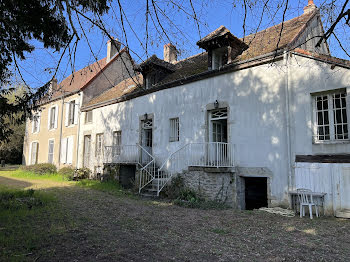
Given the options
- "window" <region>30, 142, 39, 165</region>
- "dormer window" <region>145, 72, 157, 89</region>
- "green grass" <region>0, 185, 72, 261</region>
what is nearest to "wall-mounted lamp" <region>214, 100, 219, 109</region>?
"dormer window" <region>145, 72, 157, 89</region>

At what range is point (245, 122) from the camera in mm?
8828

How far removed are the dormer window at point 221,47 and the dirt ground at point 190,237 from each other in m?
5.65

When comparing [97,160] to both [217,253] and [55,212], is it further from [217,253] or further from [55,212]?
[217,253]

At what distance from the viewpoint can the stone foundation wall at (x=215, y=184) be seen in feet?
28.3

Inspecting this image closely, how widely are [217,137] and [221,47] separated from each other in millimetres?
3486

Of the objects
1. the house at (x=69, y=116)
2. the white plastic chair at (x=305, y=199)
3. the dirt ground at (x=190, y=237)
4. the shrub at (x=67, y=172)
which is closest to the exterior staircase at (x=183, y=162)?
the dirt ground at (x=190, y=237)

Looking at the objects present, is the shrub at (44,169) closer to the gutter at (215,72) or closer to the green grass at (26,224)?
the gutter at (215,72)

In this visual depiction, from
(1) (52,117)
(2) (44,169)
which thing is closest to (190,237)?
(2) (44,169)

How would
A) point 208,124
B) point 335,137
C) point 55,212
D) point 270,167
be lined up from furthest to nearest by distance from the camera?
point 208,124, point 270,167, point 335,137, point 55,212

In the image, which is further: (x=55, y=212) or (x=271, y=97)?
(x=271, y=97)

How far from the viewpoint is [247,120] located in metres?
8.78

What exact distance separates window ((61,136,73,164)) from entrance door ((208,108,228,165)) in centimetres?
1073

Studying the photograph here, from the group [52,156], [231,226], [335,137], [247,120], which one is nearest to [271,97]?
[247,120]

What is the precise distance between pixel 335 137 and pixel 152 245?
5871 millimetres
